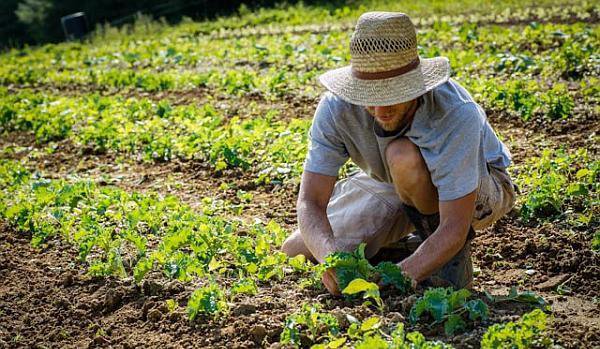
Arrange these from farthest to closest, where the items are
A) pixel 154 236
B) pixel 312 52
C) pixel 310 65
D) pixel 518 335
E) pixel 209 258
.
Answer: pixel 312 52 < pixel 310 65 < pixel 154 236 < pixel 209 258 < pixel 518 335

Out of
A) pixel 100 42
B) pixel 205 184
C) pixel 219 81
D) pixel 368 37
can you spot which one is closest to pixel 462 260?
pixel 368 37

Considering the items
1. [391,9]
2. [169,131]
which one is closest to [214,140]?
[169,131]

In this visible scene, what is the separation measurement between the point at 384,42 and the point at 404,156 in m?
0.55

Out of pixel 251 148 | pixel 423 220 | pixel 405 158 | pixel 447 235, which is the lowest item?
pixel 251 148

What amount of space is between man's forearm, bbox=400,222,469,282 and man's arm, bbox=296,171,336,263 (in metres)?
0.44

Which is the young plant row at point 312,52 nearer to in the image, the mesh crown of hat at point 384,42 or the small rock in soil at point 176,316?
the mesh crown of hat at point 384,42

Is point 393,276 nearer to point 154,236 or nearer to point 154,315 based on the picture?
point 154,315

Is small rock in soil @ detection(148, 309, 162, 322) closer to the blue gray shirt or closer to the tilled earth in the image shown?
the tilled earth

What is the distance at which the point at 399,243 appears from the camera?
14.8ft

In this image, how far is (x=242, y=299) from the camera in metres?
3.94

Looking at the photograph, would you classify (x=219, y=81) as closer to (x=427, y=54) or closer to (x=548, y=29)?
(x=427, y=54)

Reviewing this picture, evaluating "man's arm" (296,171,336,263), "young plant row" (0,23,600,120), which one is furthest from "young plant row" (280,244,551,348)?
"young plant row" (0,23,600,120)

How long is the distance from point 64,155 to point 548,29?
5132 millimetres

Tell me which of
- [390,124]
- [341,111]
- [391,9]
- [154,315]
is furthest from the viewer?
[391,9]
